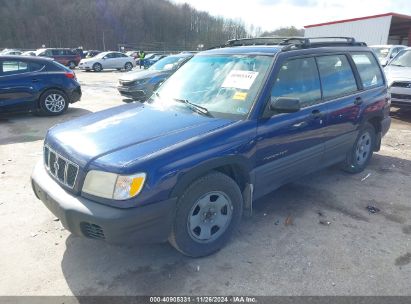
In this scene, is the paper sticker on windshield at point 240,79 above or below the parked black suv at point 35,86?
above

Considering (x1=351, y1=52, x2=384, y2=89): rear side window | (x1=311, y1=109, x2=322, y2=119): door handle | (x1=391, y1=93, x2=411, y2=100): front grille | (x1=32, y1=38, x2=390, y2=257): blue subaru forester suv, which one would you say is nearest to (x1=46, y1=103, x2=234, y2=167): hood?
(x1=32, y1=38, x2=390, y2=257): blue subaru forester suv

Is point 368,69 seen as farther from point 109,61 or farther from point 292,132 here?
point 109,61

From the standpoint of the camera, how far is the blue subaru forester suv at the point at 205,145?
2.53 metres

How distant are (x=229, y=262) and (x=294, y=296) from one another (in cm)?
64

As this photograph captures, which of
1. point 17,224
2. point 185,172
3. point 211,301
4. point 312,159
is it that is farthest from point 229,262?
point 17,224

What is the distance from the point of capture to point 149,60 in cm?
3084

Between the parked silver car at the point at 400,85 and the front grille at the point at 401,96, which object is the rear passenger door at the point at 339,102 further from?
the front grille at the point at 401,96

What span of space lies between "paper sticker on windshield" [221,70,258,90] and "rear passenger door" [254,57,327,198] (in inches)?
9.2

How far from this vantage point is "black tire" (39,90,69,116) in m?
9.03

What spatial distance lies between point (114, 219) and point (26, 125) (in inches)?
275

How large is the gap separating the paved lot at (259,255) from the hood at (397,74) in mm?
5395

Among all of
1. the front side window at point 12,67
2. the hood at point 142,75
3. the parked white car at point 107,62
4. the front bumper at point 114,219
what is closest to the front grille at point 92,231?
the front bumper at point 114,219

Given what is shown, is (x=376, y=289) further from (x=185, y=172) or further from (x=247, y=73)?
(x=247, y=73)

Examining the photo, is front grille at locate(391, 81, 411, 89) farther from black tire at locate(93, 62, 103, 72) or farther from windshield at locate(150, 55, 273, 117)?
black tire at locate(93, 62, 103, 72)
